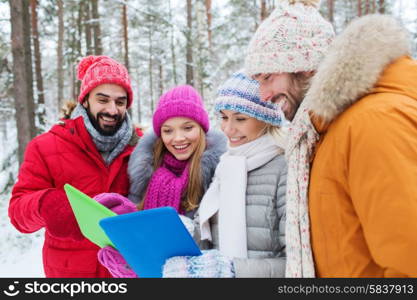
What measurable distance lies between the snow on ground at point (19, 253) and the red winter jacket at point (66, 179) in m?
4.39

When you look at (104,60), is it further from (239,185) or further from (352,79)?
(352,79)

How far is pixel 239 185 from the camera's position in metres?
2.02

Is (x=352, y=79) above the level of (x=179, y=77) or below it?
below

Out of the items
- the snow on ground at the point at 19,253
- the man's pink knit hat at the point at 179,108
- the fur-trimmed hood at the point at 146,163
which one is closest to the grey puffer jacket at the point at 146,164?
the fur-trimmed hood at the point at 146,163

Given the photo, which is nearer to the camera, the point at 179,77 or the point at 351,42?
the point at 351,42

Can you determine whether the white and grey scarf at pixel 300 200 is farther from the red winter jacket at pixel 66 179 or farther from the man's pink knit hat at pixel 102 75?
the man's pink knit hat at pixel 102 75

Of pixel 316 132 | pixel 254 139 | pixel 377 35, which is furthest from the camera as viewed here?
pixel 254 139

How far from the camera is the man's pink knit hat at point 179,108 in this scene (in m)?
2.66

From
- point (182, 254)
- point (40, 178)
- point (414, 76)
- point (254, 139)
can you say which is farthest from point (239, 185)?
point (40, 178)

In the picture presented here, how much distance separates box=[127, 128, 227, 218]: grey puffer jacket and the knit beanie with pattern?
0.53 m

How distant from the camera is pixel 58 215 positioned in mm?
2469

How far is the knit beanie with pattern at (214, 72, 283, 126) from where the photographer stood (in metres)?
2.19

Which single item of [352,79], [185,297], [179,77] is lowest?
[185,297]

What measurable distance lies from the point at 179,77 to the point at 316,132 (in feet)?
88.4
